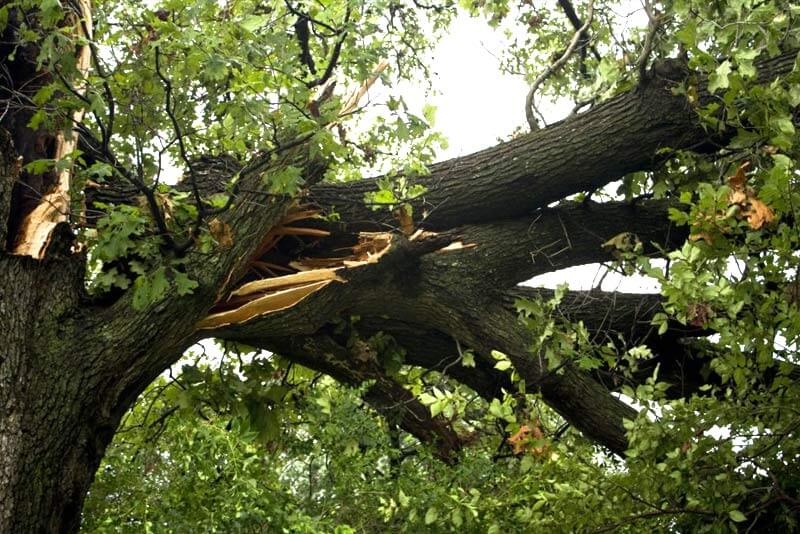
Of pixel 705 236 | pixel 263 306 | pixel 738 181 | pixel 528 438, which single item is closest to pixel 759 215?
pixel 738 181

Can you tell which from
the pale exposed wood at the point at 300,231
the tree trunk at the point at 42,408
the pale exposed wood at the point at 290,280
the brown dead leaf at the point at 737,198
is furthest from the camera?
the pale exposed wood at the point at 300,231

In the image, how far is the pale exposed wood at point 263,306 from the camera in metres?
4.84

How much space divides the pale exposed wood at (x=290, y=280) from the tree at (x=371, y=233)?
0.05 ft

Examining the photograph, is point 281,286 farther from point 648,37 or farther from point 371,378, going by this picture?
point 648,37

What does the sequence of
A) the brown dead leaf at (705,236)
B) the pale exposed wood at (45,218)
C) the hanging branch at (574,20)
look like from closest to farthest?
1. the brown dead leaf at (705,236)
2. the pale exposed wood at (45,218)
3. the hanging branch at (574,20)

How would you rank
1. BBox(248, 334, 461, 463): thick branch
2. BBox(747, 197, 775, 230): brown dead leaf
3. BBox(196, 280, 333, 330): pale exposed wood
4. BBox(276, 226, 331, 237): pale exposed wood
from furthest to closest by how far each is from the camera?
BBox(248, 334, 461, 463): thick branch, BBox(276, 226, 331, 237): pale exposed wood, BBox(196, 280, 333, 330): pale exposed wood, BBox(747, 197, 775, 230): brown dead leaf

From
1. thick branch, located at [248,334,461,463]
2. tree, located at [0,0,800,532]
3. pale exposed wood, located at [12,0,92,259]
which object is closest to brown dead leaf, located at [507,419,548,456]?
tree, located at [0,0,800,532]

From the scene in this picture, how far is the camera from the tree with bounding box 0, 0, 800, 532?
388cm

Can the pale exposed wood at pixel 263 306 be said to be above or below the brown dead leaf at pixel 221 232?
below

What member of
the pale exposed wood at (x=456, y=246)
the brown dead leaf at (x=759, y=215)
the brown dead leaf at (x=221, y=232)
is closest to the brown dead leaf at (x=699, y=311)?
the brown dead leaf at (x=759, y=215)

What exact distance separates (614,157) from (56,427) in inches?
127

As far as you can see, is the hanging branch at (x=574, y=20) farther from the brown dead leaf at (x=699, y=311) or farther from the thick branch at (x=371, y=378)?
the brown dead leaf at (x=699, y=311)

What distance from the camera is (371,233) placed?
5.29 metres

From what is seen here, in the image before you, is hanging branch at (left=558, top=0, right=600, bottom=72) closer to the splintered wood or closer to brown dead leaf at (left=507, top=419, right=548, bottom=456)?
the splintered wood
